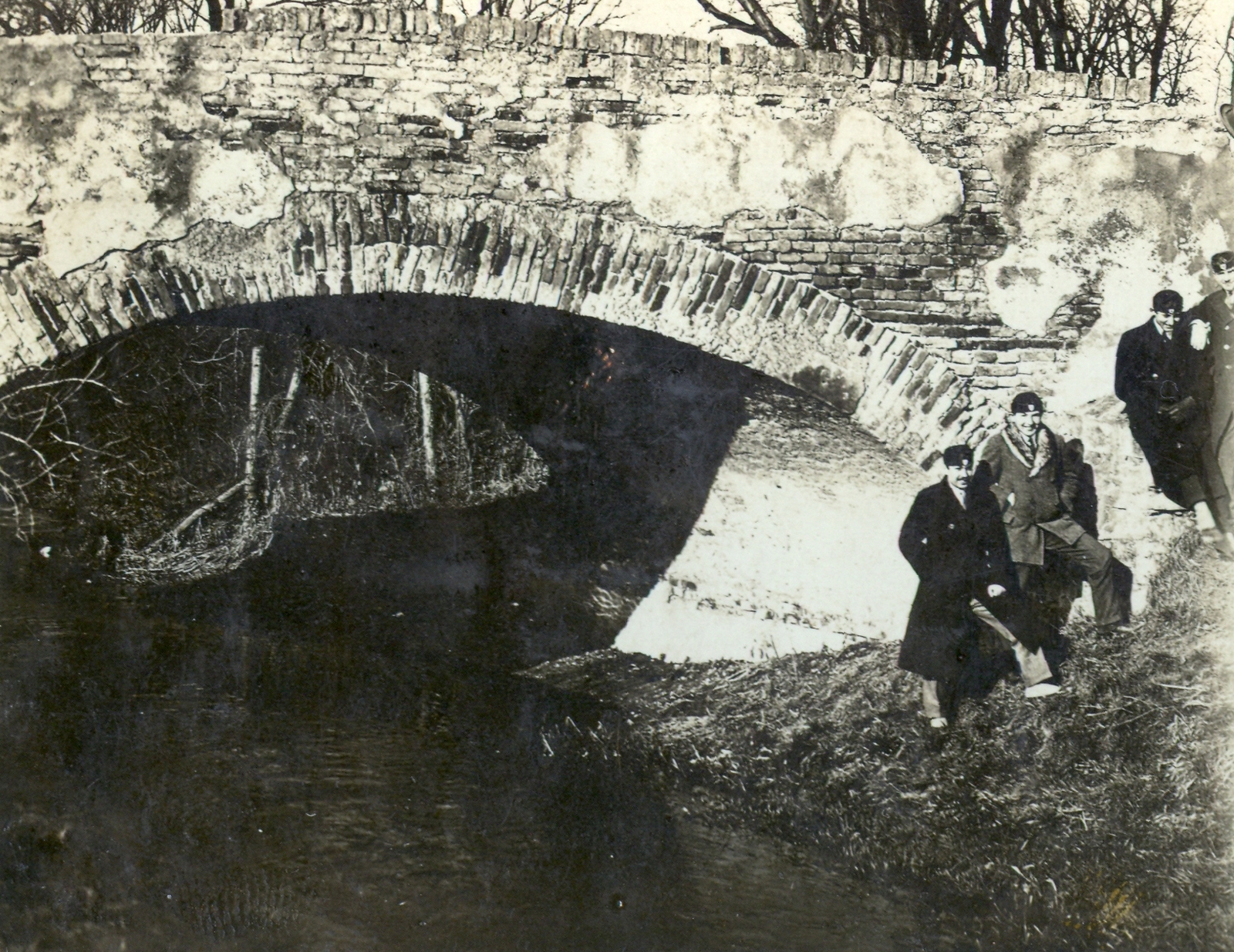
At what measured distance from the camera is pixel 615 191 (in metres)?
3.09

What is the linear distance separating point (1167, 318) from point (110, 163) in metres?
3.45

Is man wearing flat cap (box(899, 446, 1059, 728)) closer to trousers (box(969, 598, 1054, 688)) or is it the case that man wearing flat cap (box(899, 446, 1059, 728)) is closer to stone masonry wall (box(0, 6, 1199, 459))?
trousers (box(969, 598, 1054, 688))

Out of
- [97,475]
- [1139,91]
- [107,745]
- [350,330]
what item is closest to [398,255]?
[350,330]

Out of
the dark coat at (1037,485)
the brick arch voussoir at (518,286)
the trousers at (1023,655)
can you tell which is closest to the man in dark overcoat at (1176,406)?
the dark coat at (1037,485)

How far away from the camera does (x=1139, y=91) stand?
10.3ft

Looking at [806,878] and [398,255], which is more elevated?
[398,255]

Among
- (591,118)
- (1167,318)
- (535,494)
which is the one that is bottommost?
(535,494)

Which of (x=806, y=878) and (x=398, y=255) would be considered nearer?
(x=398, y=255)

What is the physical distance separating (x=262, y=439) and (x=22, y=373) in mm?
760

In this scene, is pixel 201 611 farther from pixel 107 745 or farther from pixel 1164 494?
pixel 1164 494

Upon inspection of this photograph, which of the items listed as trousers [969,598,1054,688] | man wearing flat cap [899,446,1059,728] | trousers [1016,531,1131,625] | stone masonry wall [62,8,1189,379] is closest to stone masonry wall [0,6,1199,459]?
stone masonry wall [62,8,1189,379]

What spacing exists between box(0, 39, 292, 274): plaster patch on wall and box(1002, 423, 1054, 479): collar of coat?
102 inches

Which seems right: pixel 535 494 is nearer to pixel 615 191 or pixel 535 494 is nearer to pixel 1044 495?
pixel 615 191

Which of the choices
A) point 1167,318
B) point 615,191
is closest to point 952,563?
point 1167,318
